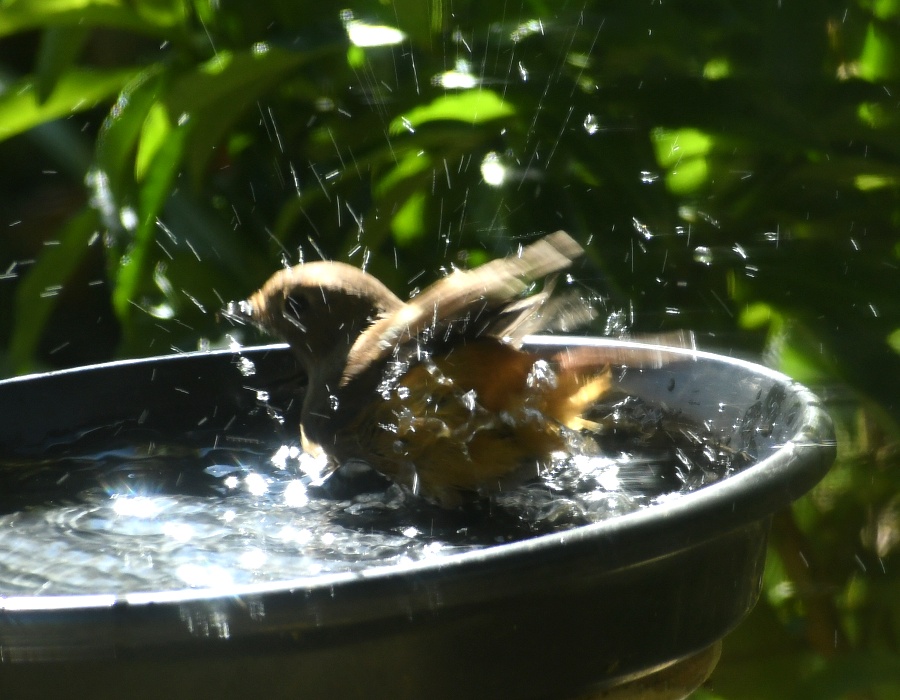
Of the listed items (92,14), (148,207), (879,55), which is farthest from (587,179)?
(92,14)

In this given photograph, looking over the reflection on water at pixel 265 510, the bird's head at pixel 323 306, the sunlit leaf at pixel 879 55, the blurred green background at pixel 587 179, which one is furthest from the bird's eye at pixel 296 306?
the sunlit leaf at pixel 879 55

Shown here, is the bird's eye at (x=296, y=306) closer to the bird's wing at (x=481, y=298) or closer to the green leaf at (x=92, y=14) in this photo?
the bird's wing at (x=481, y=298)

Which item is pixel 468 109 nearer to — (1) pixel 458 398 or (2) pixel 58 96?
(1) pixel 458 398

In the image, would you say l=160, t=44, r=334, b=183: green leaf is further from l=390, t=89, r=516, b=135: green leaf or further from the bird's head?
the bird's head

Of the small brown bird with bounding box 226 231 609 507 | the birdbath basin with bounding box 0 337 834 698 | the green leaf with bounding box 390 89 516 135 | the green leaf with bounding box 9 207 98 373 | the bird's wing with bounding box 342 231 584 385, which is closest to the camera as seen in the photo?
the birdbath basin with bounding box 0 337 834 698

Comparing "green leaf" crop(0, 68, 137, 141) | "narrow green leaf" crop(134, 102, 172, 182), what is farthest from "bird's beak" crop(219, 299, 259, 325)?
"green leaf" crop(0, 68, 137, 141)
